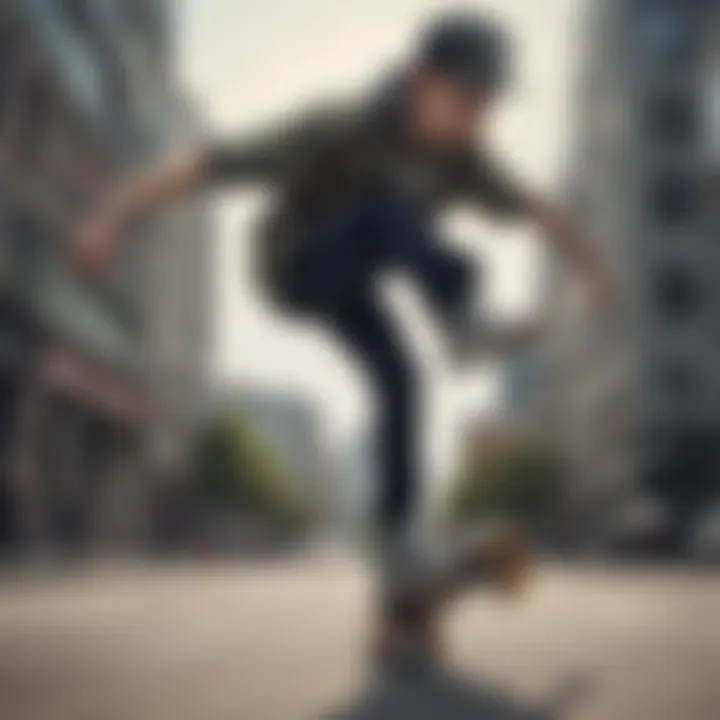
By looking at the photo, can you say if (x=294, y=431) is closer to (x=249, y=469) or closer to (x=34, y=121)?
(x=249, y=469)

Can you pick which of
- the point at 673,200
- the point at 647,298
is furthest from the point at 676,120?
the point at 647,298

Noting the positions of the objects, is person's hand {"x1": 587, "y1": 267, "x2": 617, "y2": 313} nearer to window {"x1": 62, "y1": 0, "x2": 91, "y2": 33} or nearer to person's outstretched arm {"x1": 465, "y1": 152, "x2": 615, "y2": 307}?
person's outstretched arm {"x1": 465, "y1": 152, "x2": 615, "y2": 307}

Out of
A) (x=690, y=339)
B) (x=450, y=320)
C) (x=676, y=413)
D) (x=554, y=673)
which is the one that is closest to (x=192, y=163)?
(x=450, y=320)

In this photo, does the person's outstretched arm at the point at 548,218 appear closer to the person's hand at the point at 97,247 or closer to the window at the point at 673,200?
the person's hand at the point at 97,247

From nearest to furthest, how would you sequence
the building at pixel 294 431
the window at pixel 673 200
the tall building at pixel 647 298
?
the building at pixel 294 431 < the tall building at pixel 647 298 < the window at pixel 673 200

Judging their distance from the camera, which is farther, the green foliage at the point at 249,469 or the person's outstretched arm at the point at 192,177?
the green foliage at the point at 249,469

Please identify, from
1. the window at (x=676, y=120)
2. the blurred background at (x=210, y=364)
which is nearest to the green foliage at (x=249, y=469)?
the blurred background at (x=210, y=364)

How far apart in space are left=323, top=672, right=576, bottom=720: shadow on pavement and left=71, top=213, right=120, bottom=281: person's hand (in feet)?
2.67

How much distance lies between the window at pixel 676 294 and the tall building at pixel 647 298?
16 mm

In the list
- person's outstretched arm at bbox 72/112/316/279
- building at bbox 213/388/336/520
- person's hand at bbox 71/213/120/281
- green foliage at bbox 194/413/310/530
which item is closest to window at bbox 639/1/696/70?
building at bbox 213/388/336/520

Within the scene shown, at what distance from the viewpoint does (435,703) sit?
150 centimetres

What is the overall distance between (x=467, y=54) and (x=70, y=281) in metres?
1.04

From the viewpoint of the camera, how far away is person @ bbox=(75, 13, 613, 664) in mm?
1809

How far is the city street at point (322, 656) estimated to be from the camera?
147cm
